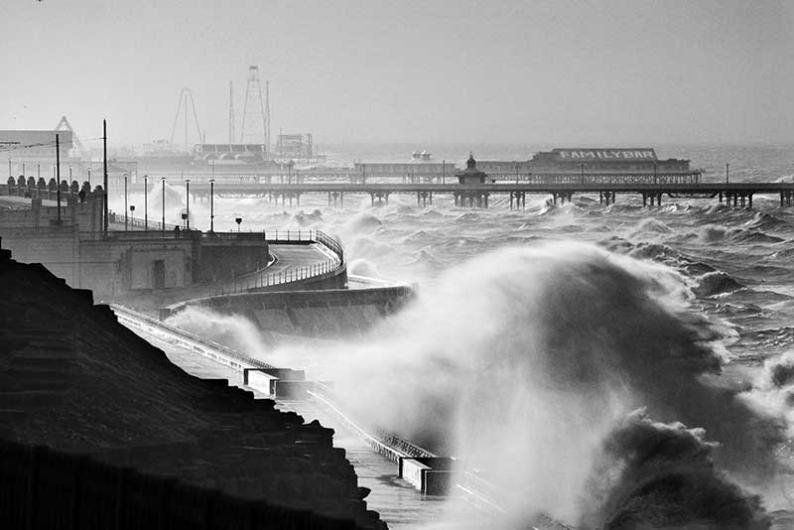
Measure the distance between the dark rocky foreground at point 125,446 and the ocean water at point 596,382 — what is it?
14.4ft

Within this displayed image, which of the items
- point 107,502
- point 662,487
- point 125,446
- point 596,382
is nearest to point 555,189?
point 596,382

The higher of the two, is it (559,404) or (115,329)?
(115,329)

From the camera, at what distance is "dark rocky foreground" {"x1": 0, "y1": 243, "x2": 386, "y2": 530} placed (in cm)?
1153

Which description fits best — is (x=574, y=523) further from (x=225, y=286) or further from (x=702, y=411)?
(x=225, y=286)

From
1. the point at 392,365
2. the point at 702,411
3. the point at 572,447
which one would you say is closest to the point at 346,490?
the point at 572,447

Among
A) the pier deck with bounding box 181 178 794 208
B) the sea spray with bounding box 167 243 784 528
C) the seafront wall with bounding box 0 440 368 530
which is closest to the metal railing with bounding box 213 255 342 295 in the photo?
the sea spray with bounding box 167 243 784 528

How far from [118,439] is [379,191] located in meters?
157

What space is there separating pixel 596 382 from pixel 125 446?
1330 inches

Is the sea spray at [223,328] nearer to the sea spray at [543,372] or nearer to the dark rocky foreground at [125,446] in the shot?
the sea spray at [543,372]

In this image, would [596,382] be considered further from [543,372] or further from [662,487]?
[662,487]

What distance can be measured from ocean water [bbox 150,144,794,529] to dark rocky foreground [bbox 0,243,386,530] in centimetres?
438

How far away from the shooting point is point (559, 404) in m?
39.8

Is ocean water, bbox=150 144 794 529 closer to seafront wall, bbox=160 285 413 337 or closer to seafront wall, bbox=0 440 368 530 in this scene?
seafront wall, bbox=160 285 413 337

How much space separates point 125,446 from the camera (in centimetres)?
1284
